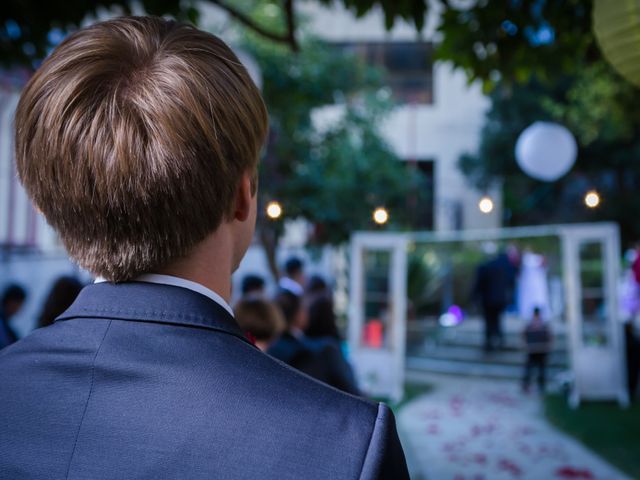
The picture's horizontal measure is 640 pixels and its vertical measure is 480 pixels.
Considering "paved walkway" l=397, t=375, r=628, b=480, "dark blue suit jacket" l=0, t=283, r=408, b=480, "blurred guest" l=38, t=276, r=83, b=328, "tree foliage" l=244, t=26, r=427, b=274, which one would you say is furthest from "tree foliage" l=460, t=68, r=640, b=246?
"dark blue suit jacket" l=0, t=283, r=408, b=480

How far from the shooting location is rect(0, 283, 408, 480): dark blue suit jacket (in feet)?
2.66

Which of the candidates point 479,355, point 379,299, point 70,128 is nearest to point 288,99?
point 379,299

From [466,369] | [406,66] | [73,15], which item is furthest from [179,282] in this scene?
[406,66]

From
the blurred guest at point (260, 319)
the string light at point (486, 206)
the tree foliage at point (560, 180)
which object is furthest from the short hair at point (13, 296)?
the tree foliage at point (560, 180)

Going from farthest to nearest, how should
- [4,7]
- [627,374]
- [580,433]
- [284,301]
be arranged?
[627,374], [580,433], [284,301], [4,7]

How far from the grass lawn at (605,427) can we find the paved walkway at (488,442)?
15 centimetres

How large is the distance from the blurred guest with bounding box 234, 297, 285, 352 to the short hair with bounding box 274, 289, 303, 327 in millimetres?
1075

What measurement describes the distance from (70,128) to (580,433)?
26.1ft

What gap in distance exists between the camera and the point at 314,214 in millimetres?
11234

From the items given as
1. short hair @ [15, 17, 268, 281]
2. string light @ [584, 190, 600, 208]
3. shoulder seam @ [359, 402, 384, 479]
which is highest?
short hair @ [15, 17, 268, 281]

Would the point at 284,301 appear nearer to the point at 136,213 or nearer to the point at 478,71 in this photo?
the point at 478,71

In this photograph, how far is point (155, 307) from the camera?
91 cm

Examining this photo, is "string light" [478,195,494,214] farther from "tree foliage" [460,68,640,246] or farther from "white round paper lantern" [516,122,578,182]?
"tree foliage" [460,68,640,246]

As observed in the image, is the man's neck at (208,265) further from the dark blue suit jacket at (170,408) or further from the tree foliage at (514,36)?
the tree foliage at (514,36)
